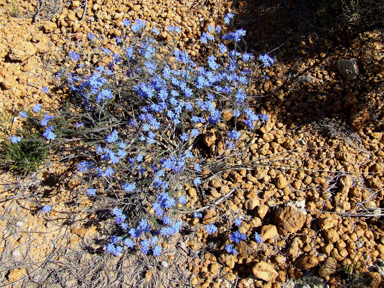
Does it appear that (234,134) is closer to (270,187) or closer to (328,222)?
(270,187)

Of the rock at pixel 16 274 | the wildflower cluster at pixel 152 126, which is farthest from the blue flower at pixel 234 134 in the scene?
the rock at pixel 16 274

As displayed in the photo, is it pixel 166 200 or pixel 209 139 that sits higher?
pixel 209 139

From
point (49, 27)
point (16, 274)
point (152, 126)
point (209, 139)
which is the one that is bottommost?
point (16, 274)

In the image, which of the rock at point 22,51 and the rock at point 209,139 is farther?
the rock at point 22,51

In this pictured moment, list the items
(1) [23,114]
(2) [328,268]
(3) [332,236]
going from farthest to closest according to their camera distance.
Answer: (1) [23,114]
(3) [332,236]
(2) [328,268]

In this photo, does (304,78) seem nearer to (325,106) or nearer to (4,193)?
(325,106)

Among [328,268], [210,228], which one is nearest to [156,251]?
[210,228]

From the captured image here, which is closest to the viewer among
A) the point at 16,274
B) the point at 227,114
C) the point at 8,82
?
the point at 16,274

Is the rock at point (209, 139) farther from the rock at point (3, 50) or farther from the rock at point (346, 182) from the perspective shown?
the rock at point (3, 50)
